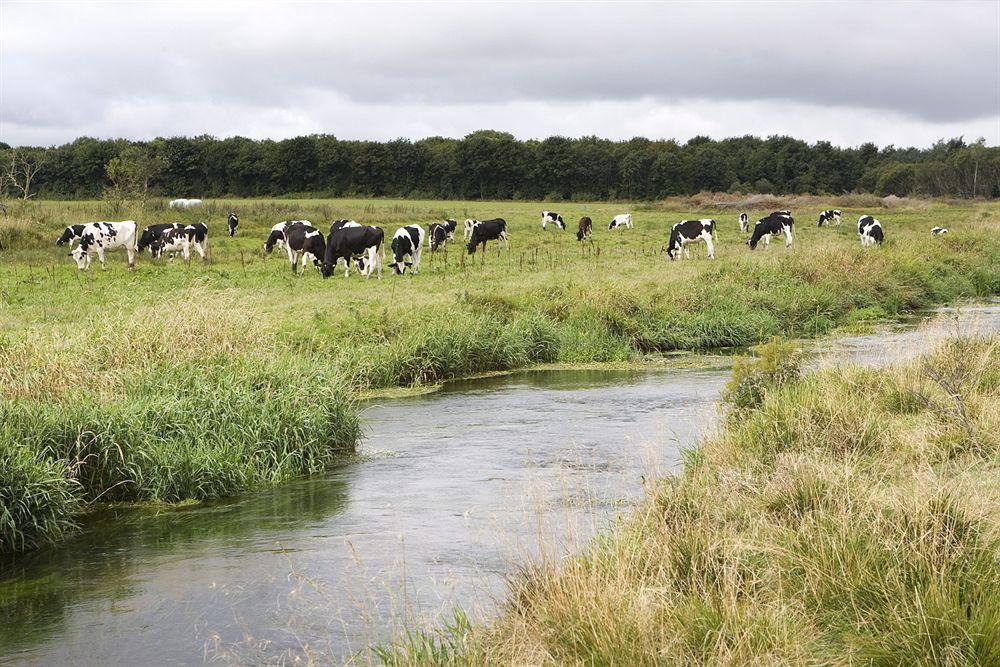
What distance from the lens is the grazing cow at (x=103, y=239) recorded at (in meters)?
31.5

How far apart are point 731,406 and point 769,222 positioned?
103 feet

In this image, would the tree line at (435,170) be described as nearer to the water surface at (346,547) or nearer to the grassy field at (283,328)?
the grassy field at (283,328)

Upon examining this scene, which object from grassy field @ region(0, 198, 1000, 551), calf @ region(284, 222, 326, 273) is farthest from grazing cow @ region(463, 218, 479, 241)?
calf @ region(284, 222, 326, 273)

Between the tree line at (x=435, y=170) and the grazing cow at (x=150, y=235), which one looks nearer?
the grazing cow at (x=150, y=235)

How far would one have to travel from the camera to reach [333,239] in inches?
1219

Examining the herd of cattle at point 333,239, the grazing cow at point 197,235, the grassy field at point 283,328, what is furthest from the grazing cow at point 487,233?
the grazing cow at point 197,235

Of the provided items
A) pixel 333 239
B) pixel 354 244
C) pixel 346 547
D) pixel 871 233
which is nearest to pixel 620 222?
pixel 871 233

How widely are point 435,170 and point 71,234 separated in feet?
A: 186

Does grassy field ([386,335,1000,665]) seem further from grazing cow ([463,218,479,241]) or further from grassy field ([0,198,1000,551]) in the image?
grazing cow ([463,218,479,241])

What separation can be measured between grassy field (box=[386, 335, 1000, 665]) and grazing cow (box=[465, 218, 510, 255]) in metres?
30.1

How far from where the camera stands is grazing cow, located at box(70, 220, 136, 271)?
103 ft

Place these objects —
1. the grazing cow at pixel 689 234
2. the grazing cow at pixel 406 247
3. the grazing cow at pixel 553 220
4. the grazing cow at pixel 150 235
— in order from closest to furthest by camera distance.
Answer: the grazing cow at pixel 406 247, the grazing cow at pixel 150 235, the grazing cow at pixel 689 234, the grazing cow at pixel 553 220

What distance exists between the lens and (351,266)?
34.7 m

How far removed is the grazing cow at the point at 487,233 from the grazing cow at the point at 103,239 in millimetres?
11991
